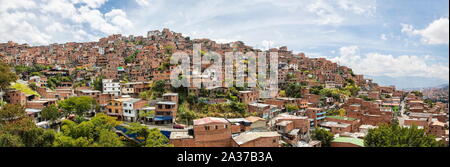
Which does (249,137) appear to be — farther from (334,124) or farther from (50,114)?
(50,114)

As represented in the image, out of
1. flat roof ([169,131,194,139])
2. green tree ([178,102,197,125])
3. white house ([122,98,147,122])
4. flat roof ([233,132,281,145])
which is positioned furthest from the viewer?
white house ([122,98,147,122])

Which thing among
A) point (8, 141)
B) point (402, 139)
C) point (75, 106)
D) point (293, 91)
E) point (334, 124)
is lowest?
point (334, 124)

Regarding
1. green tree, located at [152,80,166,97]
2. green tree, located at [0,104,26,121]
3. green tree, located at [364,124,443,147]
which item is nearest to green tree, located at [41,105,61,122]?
green tree, located at [0,104,26,121]

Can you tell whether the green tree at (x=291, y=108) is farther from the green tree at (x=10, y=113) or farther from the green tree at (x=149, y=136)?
the green tree at (x=10, y=113)

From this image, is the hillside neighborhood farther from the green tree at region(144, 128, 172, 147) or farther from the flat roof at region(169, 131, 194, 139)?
the green tree at region(144, 128, 172, 147)

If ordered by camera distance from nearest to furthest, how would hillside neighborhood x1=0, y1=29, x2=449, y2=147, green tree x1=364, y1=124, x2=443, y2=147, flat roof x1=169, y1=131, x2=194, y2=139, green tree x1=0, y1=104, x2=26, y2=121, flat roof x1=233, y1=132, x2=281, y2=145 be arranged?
green tree x1=364, y1=124, x2=443, y2=147, flat roof x1=233, y1=132, x2=281, y2=145, flat roof x1=169, y1=131, x2=194, y2=139, green tree x1=0, y1=104, x2=26, y2=121, hillside neighborhood x1=0, y1=29, x2=449, y2=147

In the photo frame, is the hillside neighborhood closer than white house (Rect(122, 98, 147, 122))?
Yes

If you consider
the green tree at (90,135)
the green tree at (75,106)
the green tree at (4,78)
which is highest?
the green tree at (4,78)

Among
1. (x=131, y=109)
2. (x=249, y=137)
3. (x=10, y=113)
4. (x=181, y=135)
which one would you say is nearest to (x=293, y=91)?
(x=249, y=137)

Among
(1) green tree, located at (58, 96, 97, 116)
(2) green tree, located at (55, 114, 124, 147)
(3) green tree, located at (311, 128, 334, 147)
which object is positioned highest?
(1) green tree, located at (58, 96, 97, 116)

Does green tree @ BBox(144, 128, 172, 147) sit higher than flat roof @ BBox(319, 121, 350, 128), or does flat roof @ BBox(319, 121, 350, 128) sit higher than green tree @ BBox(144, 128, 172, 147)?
green tree @ BBox(144, 128, 172, 147)

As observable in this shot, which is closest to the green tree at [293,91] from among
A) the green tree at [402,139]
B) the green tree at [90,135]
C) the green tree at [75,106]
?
the green tree at [402,139]
